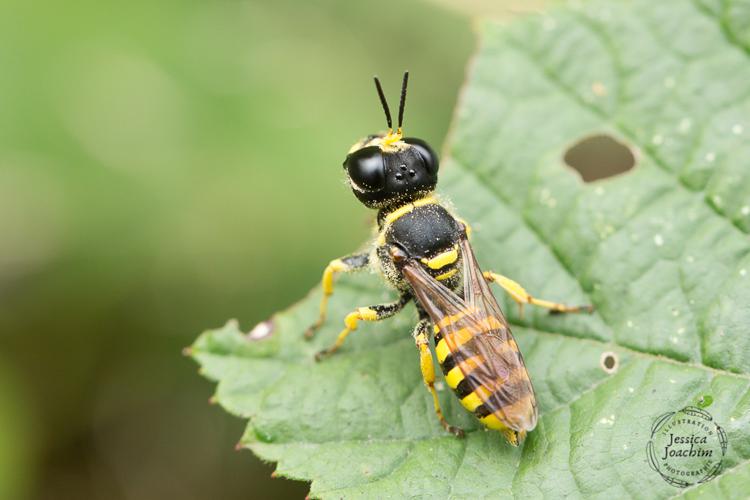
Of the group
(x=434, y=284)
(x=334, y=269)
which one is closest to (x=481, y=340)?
(x=434, y=284)

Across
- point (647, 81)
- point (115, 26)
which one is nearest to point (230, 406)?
point (647, 81)

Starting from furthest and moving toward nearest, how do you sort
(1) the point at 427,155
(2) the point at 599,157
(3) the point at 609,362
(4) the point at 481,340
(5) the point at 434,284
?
(2) the point at 599,157 < (1) the point at 427,155 < (5) the point at 434,284 < (3) the point at 609,362 < (4) the point at 481,340

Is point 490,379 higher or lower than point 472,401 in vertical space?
higher

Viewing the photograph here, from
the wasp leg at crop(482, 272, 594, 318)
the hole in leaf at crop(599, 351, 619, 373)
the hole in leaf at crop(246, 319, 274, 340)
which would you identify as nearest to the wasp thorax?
the wasp leg at crop(482, 272, 594, 318)

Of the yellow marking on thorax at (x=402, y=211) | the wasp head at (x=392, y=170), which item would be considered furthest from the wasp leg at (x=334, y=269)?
the wasp head at (x=392, y=170)

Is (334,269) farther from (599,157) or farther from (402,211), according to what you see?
(599,157)
